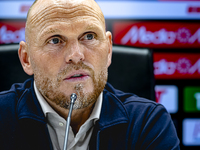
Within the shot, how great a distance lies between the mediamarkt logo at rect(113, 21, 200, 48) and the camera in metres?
2.28

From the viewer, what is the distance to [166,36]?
2297mm

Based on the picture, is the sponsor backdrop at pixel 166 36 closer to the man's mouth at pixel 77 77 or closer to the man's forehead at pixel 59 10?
the man's forehead at pixel 59 10

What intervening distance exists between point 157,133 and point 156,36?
1.44 meters

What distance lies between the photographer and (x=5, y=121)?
98 cm

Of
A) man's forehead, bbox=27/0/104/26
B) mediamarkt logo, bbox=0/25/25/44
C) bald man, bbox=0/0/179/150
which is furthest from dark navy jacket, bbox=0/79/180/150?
mediamarkt logo, bbox=0/25/25/44

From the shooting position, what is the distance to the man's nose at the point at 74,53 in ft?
2.87

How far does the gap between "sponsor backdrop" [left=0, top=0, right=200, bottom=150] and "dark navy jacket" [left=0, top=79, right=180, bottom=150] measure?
127 cm

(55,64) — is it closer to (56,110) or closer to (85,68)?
(85,68)

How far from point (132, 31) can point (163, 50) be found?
34 cm

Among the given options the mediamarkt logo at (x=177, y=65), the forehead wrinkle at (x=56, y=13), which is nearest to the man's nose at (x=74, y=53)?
the forehead wrinkle at (x=56, y=13)

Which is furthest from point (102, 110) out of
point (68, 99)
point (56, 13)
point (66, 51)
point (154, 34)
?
point (154, 34)

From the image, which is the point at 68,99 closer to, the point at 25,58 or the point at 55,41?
the point at 55,41

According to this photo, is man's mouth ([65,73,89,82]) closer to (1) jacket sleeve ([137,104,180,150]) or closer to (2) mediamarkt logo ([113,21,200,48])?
(1) jacket sleeve ([137,104,180,150])

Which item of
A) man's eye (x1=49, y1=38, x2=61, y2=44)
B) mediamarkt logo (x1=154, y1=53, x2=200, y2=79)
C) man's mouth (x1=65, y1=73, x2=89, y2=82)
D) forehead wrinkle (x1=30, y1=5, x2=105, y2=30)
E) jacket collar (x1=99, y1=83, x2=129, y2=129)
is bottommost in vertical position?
mediamarkt logo (x1=154, y1=53, x2=200, y2=79)
